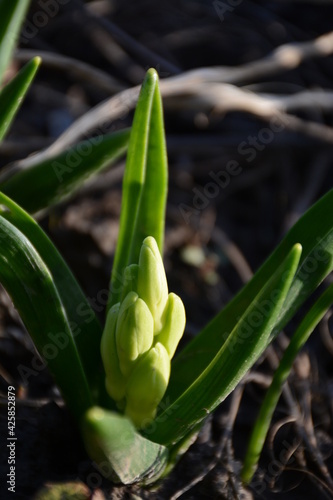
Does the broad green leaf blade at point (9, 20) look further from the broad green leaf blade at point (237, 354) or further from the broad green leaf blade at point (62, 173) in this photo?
the broad green leaf blade at point (237, 354)

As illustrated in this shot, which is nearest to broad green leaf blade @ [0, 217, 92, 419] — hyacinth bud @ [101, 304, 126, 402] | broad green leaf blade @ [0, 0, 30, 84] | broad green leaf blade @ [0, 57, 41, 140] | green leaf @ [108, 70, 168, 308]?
hyacinth bud @ [101, 304, 126, 402]

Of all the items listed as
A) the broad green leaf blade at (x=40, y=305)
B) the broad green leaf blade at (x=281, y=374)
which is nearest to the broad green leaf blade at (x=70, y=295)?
the broad green leaf blade at (x=40, y=305)

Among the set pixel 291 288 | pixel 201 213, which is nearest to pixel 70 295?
pixel 291 288

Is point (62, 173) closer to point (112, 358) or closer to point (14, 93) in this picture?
point (14, 93)

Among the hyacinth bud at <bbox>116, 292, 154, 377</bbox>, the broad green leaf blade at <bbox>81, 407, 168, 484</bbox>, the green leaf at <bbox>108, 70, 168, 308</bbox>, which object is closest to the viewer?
the broad green leaf blade at <bbox>81, 407, 168, 484</bbox>

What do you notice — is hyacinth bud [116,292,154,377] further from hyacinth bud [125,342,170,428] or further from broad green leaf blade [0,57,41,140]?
broad green leaf blade [0,57,41,140]

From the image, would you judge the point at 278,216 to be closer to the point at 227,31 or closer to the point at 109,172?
the point at 109,172
